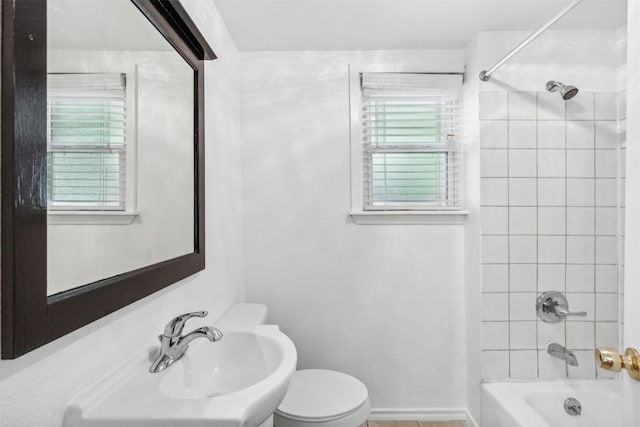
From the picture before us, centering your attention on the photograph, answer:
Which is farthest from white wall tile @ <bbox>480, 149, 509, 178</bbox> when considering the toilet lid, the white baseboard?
the white baseboard

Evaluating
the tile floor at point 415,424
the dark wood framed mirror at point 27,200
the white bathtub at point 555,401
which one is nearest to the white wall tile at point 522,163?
the white bathtub at point 555,401

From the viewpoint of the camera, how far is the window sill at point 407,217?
2312mm

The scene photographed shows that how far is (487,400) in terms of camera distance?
6.63 ft

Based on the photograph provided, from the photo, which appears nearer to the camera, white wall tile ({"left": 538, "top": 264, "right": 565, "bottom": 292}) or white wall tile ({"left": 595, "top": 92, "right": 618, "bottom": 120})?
white wall tile ({"left": 595, "top": 92, "right": 618, "bottom": 120})

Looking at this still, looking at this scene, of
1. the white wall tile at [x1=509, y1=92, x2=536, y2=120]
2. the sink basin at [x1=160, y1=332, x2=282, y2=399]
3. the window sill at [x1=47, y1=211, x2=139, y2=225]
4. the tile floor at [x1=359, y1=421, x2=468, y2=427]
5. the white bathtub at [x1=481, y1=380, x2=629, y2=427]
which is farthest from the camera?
the tile floor at [x1=359, y1=421, x2=468, y2=427]

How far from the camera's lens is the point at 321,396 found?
1.82 metres

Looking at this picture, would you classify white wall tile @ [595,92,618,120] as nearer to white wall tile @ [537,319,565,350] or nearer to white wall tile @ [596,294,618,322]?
white wall tile @ [596,294,618,322]

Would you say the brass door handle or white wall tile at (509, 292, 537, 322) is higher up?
the brass door handle

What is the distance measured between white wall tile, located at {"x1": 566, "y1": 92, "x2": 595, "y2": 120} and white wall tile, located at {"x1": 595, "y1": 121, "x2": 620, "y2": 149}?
0.21ft

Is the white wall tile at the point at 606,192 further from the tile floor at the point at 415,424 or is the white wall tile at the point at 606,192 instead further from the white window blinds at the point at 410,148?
the tile floor at the point at 415,424

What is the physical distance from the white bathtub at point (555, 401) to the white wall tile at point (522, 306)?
0.35m

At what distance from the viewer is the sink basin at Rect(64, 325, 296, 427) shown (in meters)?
0.83

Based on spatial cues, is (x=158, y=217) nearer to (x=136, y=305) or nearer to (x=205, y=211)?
(x=136, y=305)

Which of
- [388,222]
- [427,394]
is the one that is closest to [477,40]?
[388,222]
